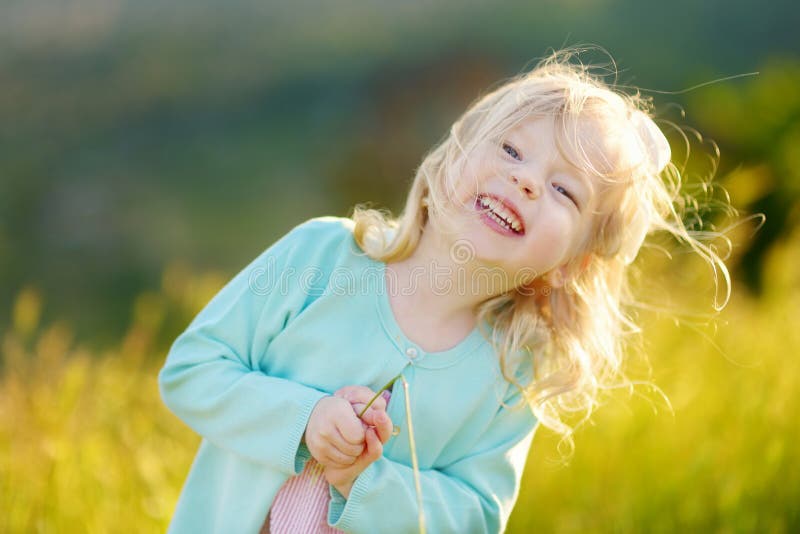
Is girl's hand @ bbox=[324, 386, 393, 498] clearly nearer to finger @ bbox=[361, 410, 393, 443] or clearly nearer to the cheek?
finger @ bbox=[361, 410, 393, 443]

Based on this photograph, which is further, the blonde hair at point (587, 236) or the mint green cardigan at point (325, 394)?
the blonde hair at point (587, 236)

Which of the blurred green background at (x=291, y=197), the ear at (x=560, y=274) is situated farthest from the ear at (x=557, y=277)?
the blurred green background at (x=291, y=197)

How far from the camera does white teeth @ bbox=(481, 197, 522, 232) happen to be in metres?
1.78

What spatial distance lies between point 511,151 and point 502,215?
0.52 ft

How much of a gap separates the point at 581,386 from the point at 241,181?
22.0 feet

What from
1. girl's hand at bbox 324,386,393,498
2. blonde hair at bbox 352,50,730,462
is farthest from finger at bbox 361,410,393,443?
blonde hair at bbox 352,50,730,462

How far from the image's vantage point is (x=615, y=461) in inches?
105

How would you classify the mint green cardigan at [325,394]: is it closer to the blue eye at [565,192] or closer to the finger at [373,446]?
the finger at [373,446]

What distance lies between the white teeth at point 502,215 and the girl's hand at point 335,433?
1.61 ft

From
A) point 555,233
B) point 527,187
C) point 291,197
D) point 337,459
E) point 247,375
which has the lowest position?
point 291,197

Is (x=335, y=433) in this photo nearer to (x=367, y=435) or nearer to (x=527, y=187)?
(x=367, y=435)

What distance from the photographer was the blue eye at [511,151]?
1.83 meters

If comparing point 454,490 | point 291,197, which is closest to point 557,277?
point 454,490

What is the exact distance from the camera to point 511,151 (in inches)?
72.7
